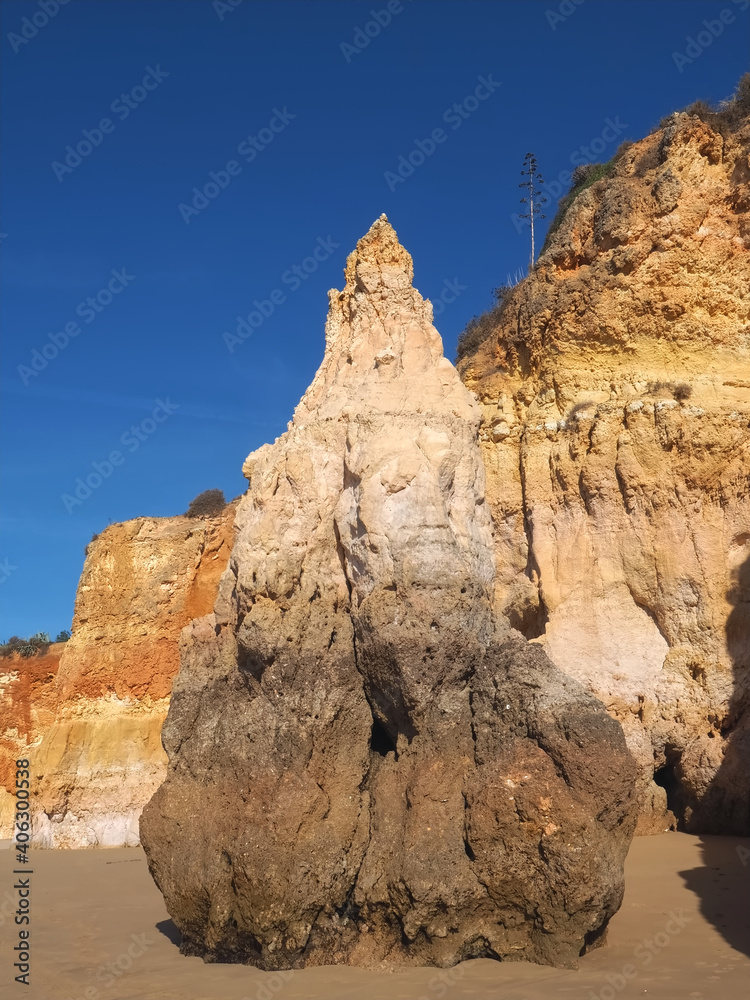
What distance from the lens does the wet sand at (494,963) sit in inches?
223

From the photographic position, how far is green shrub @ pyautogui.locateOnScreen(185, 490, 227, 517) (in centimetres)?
1967

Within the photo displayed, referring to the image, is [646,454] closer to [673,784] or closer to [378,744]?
[673,784]

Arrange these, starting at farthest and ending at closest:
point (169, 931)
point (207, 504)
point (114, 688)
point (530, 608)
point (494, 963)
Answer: point (207, 504)
point (114, 688)
point (530, 608)
point (169, 931)
point (494, 963)

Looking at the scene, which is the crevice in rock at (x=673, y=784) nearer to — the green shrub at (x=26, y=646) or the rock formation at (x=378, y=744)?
the rock formation at (x=378, y=744)

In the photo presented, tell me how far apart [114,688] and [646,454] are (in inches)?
401

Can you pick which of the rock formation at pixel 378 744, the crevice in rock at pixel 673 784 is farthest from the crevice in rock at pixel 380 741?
the crevice in rock at pixel 673 784

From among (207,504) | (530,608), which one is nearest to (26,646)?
(207,504)

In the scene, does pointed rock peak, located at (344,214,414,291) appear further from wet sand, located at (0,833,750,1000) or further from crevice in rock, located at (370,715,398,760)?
wet sand, located at (0,833,750,1000)

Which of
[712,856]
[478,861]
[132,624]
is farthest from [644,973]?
[132,624]

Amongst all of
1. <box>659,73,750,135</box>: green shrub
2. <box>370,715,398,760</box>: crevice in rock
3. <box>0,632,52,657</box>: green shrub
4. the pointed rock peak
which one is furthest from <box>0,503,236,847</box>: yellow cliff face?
<box>659,73,750,135</box>: green shrub

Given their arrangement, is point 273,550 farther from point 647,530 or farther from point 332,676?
point 647,530

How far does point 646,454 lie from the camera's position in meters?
11.8

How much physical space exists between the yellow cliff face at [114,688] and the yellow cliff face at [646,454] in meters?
6.77

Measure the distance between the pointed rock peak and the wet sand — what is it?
6073 millimetres
